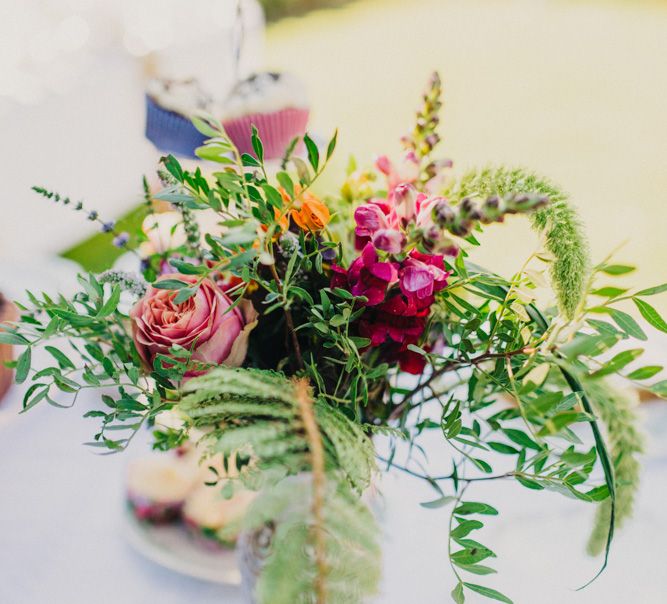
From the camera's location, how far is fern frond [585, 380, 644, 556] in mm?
546

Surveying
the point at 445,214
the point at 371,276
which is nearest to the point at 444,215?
the point at 445,214

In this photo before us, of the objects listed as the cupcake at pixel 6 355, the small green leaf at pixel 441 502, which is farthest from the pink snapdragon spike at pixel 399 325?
the cupcake at pixel 6 355

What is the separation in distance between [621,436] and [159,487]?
1.84 feet

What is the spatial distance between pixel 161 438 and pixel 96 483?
31cm

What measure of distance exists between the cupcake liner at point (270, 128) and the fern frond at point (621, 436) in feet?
1.54

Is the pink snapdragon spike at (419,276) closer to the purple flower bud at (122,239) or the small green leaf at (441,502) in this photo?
the small green leaf at (441,502)

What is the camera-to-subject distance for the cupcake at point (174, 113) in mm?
689

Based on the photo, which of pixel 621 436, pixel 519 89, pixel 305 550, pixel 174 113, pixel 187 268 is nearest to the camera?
pixel 305 550

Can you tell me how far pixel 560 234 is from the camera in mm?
448

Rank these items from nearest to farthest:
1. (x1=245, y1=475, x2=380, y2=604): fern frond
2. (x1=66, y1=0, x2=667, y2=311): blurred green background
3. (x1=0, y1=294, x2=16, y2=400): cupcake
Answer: (x1=245, y1=475, x2=380, y2=604): fern frond
(x1=0, y1=294, x2=16, y2=400): cupcake
(x1=66, y1=0, x2=667, y2=311): blurred green background

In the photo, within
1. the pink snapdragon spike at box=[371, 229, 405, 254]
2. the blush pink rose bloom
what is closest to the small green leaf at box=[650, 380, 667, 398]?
the pink snapdragon spike at box=[371, 229, 405, 254]

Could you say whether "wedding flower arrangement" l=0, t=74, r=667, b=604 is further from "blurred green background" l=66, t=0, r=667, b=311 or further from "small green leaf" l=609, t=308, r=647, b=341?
"blurred green background" l=66, t=0, r=667, b=311

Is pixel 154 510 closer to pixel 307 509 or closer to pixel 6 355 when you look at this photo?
pixel 6 355

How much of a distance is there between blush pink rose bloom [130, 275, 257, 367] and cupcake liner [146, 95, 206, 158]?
25 cm
